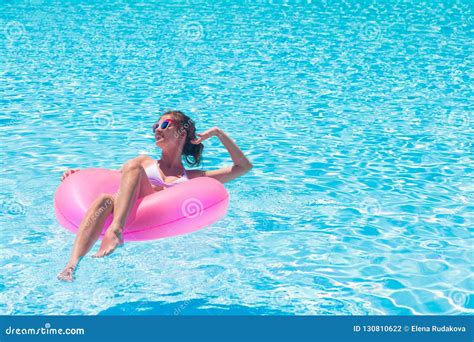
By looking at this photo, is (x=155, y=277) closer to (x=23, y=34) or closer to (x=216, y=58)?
(x=216, y=58)

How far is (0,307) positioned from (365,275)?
2.01 m

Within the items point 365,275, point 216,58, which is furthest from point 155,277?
point 216,58

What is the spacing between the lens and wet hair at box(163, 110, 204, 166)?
4.74 metres

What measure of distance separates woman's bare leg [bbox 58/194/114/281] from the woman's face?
662 mm

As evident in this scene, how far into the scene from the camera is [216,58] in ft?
37.3

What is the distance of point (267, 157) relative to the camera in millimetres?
6602

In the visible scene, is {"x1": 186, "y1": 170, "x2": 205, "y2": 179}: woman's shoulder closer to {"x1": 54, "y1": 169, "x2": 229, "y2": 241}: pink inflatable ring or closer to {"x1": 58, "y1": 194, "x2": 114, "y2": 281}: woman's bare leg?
{"x1": 54, "y1": 169, "x2": 229, "y2": 241}: pink inflatable ring
